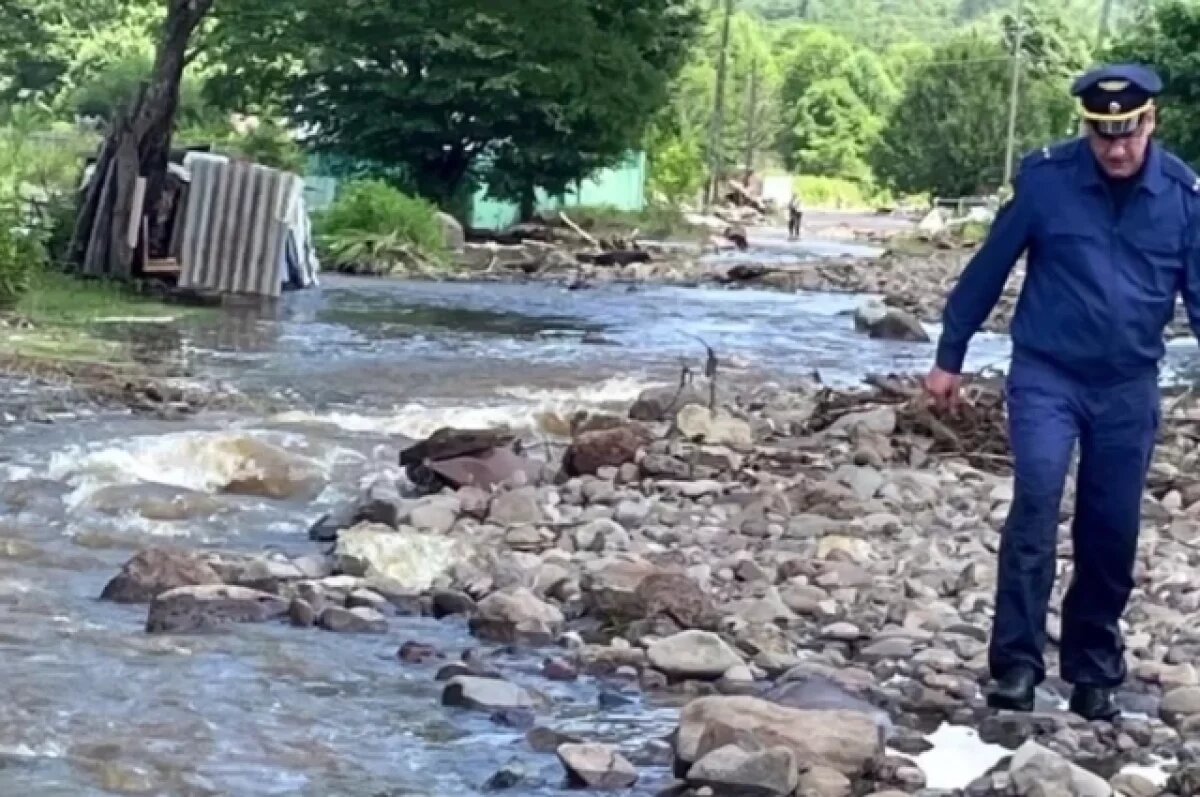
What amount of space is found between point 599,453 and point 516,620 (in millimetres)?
3457

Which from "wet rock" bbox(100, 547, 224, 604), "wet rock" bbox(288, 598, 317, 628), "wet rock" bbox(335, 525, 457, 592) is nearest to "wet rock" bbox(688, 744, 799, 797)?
"wet rock" bbox(288, 598, 317, 628)

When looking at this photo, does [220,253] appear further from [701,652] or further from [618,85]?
[701,652]

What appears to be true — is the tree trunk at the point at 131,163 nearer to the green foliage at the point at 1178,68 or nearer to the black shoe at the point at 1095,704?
the green foliage at the point at 1178,68

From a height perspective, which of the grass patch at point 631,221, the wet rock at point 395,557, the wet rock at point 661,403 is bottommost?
the wet rock at point 395,557

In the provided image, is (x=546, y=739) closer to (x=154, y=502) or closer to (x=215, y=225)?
(x=154, y=502)

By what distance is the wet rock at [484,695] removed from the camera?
21.1ft

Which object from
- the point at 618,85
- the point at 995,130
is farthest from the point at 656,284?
the point at 995,130

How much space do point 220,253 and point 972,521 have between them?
14437 millimetres

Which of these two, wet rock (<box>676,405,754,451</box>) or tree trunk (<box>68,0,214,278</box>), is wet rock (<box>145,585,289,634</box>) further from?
tree trunk (<box>68,0,214,278</box>)

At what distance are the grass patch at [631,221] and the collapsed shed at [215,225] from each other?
1639 centimetres

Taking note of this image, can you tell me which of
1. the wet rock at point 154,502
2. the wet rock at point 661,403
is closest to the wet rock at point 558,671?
the wet rock at point 154,502

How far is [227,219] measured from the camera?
22703mm

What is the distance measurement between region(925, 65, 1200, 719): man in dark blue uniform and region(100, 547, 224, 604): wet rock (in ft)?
9.86

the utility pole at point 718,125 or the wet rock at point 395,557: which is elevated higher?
the utility pole at point 718,125
